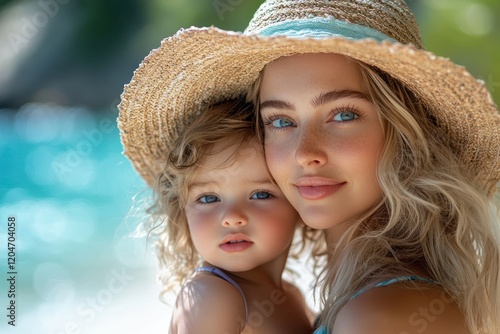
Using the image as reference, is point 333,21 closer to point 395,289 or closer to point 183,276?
point 395,289

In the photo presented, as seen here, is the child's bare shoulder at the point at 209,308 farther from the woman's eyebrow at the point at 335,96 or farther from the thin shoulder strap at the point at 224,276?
the woman's eyebrow at the point at 335,96

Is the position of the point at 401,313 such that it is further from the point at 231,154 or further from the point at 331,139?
the point at 231,154

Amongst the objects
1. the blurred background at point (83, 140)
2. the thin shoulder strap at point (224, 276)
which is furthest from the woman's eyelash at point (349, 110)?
the blurred background at point (83, 140)

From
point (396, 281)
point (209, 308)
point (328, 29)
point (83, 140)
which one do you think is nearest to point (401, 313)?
point (396, 281)

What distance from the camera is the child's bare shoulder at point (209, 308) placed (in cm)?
203

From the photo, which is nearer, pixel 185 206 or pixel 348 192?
pixel 348 192

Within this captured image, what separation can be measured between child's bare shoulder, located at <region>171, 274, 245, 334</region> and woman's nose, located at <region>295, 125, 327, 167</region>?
45cm

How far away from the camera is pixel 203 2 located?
11234mm

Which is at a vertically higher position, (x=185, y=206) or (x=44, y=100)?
(x=44, y=100)

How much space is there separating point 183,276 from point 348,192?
86 cm

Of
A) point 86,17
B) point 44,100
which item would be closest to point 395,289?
point 44,100

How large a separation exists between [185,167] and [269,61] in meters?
0.43

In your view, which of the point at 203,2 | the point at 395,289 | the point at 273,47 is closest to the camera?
the point at 395,289

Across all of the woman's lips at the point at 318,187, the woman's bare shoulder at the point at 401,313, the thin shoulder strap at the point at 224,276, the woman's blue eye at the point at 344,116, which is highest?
the woman's blue eye at the point at 344,116
